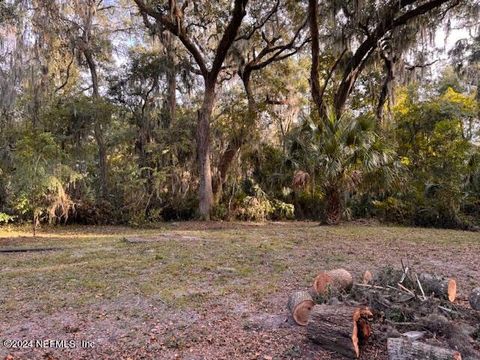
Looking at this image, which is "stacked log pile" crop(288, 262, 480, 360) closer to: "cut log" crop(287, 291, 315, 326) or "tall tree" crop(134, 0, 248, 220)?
"cut log" crop(287, 291, 315, 326)

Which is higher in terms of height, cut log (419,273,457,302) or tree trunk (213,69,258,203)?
tree trunk (213,69,258,203)

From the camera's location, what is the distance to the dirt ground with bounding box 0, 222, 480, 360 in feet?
8.80

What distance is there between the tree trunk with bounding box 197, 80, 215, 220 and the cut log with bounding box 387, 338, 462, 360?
8280 millimetres

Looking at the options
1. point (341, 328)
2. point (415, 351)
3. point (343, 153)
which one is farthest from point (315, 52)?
point (415, 351)

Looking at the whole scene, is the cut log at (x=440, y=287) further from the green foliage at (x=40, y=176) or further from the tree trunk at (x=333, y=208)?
the green foliage at (x=40, y=176)

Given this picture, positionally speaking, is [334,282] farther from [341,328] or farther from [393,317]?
[341,328]

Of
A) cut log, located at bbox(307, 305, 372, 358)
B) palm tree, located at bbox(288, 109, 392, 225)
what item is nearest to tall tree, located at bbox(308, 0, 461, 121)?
palm tree, located at bbox(288, 109, 392, 225)

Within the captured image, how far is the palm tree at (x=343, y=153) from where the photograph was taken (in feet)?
26.5

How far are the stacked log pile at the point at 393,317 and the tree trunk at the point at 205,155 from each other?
23.8 feet

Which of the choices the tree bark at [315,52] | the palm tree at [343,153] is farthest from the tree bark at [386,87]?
the palm tree at [343,153]

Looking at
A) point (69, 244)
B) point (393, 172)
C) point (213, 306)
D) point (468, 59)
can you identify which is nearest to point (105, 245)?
point (69, 244)

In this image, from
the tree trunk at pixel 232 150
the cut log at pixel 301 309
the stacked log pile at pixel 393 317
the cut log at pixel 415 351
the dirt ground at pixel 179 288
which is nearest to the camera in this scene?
the cut log at pixel 415 351

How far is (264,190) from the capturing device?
37.8 feet

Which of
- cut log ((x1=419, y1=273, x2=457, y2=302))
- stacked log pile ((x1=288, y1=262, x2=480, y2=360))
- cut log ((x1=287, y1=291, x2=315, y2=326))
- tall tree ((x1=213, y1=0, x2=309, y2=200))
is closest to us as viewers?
stacked log pile ((x1=288, y1=262, x2=480, y2=360))
